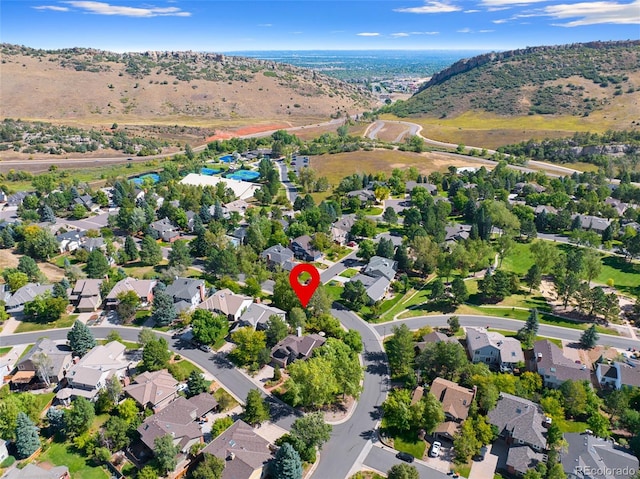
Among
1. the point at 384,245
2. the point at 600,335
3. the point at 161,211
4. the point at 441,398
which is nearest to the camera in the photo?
the point at 441,398

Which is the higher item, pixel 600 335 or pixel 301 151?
pixel 301 151

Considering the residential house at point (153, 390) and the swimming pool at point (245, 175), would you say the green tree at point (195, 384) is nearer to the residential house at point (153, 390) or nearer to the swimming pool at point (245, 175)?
the residential house at point (153, 390)

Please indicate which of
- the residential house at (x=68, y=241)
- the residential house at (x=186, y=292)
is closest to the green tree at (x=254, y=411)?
the residential house at (x=186, y=292)

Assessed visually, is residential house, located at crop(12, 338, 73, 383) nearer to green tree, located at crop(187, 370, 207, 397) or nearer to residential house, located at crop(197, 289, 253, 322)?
green tree, located at crop(187, 370, 207, 397)

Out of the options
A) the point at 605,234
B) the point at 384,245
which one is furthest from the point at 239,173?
the point at 605,234

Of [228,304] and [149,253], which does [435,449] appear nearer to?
[228,304]

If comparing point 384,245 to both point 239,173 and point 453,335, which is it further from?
point 239,173

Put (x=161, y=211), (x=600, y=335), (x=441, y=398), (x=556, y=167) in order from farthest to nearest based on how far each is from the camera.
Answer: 1. (x=556, y=167)
2. (x=161, y=211)
3. (x=600, y=335)
4. (x=441, y=398)
